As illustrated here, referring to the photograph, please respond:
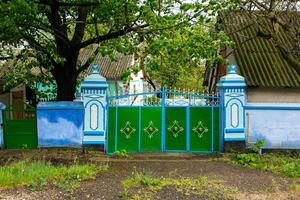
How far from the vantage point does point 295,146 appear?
12516 mm

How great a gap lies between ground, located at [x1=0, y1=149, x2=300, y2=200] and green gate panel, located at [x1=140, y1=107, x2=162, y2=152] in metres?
0.74

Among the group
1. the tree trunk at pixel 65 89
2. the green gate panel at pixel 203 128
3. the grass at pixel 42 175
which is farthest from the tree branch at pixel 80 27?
the grass at pixel 42 175

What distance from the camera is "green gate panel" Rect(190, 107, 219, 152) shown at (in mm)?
12359

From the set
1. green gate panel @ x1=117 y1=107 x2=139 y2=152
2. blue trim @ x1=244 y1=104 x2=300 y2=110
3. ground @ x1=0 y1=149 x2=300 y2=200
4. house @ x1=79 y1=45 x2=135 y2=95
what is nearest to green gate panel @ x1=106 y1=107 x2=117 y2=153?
green gate panel @ x1=117 y1=107 x2=139 y2=152

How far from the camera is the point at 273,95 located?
13594mm

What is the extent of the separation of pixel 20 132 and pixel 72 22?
3.61 meters

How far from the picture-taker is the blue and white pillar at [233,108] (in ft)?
39.8

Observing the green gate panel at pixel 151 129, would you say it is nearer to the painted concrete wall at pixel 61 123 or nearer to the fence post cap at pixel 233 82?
the painted concrete wall at pixel 61 123

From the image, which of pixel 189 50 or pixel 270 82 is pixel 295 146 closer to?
pixel 270 82

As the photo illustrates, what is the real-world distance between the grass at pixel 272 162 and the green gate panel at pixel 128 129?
268 cm

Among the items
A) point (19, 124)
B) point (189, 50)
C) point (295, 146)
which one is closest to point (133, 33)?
point (189, 50)

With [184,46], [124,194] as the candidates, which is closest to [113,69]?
[184,46]

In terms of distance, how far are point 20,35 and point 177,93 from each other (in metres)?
4.59

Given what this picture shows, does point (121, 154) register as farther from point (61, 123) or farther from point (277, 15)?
point (277, 15)
